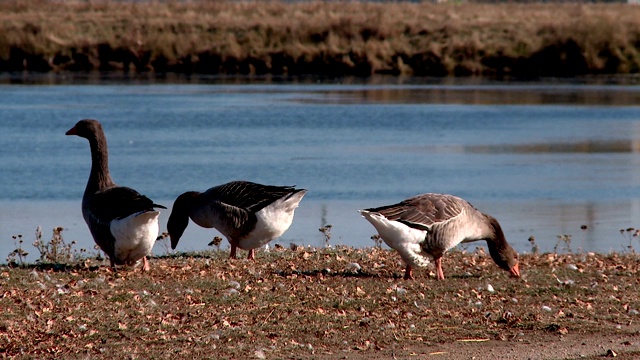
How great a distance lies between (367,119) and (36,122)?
1037 centimetres

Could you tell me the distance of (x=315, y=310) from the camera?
8148 millimetres

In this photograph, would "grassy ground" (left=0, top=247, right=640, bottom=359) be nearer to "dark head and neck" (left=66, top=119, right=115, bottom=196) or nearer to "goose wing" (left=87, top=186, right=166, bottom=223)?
"goose wing" (left=87, top=186, right=166, bottom=223)

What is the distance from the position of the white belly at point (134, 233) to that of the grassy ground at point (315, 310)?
28 centimetres

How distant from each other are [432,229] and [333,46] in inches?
1508

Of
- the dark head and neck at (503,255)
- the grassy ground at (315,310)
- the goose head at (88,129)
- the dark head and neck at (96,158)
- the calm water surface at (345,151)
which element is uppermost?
the goose head at (88,129)

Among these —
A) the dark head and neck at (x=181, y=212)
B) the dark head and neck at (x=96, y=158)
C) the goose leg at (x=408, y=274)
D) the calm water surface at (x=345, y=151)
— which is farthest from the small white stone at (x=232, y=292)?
the calm water surface at (x=345, y=151)

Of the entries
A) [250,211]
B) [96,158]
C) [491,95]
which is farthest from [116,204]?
[491,95]

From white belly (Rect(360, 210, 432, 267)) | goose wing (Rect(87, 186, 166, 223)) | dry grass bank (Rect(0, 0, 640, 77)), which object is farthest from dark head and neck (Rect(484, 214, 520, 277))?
dry grass bank (Rect(0, 0, 640, 77))

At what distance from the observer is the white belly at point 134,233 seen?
899 centimetres

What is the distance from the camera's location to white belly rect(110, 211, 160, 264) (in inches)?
354

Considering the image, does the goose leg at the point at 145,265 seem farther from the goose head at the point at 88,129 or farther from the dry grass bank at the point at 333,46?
the dry grass bank at the point at 333,46

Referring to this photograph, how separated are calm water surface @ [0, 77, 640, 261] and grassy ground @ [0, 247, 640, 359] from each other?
13.5 feet

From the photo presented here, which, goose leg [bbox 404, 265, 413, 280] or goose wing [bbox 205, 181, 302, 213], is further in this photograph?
goose wing [bbox 205, 181, 302, 213]

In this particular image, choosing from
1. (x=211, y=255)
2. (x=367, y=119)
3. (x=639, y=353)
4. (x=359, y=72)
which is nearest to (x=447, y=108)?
(x=367, y=119)
